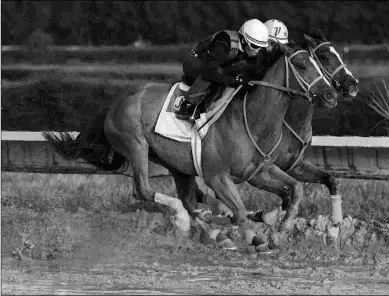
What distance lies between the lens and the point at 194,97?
7.77 meters

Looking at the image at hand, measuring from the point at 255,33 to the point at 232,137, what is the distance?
28.4 inches

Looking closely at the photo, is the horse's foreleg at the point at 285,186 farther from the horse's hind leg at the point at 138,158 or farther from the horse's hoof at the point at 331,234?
the horse's hind leg at the point at 138,158

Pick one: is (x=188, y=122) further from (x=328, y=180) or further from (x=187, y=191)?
(x=328, y=180)

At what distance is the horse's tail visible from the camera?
837cm

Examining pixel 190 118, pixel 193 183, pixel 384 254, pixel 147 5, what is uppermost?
pixel 147 5

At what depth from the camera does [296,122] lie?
27.0ft

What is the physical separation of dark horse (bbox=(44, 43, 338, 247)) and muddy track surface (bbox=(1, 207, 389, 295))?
1.31 feet

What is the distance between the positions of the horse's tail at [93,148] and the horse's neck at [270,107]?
49.0 inches

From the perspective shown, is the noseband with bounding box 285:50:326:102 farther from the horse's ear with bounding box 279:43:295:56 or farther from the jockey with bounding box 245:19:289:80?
the jockey with bounding box 245:19:289:80

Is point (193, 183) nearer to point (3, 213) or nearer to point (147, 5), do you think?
point (3, 213)

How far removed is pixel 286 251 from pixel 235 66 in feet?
5.04

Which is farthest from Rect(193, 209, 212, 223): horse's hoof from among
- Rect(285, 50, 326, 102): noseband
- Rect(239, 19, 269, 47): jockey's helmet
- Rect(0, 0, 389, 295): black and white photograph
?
Rect(239, 19, 269, 47): jockey's helmet

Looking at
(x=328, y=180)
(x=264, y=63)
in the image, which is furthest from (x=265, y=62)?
(x=328, y=180)

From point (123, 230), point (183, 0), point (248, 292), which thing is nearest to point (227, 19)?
point (183, 0)
